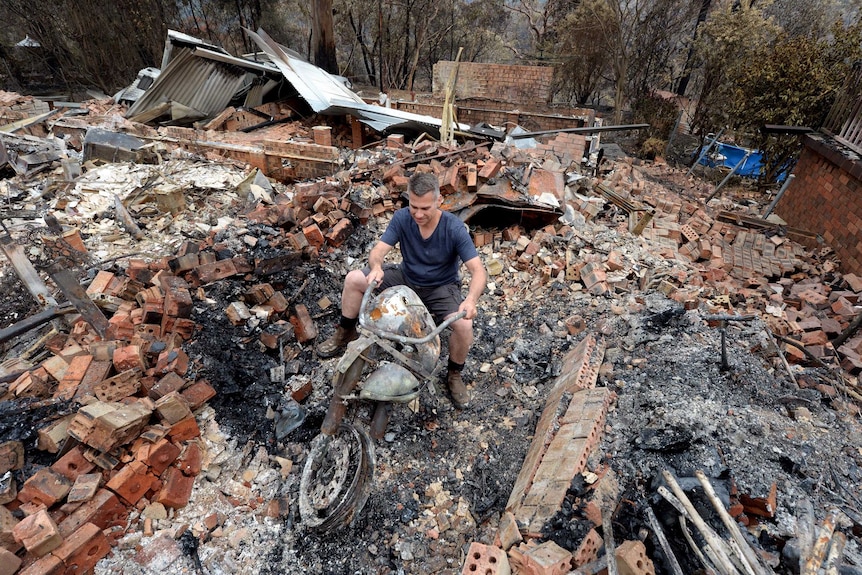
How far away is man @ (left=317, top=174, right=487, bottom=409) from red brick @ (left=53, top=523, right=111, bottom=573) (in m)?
2.01

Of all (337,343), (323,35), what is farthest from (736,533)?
(323,35)

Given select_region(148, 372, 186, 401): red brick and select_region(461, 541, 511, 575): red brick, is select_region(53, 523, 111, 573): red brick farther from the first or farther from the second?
select_region(461, 541, 511, 575): red brick

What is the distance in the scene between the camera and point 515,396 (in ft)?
11.6

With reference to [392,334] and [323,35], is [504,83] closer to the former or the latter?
[323,35]

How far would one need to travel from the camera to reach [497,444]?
123 inches

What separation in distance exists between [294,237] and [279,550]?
291 cm

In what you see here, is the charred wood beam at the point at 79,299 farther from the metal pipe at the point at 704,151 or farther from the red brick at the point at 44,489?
the metal pipe at the point at 704,151

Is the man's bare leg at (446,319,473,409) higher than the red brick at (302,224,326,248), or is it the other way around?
the red brick at (302,224,326,248)

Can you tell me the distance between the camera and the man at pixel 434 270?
316 centimetres

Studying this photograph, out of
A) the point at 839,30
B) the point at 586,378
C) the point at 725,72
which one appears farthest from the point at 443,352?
the point at 725,72

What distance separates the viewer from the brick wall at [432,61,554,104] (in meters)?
13.3

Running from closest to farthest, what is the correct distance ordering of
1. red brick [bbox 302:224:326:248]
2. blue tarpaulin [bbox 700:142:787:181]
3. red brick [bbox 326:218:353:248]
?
red brick [bbox 302:224:326:248] → red brick [bbox 326:218:353:248] → blue tarpaulin [bbox 700:142:787:181]

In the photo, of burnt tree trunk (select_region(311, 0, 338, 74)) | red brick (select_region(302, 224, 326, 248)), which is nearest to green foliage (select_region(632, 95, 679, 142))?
burnt tree trunk (select_region(311, 0, 338, 74))

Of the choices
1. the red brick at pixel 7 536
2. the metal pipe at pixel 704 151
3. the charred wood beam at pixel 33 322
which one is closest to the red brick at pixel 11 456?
the red brick at pixel 7 536
